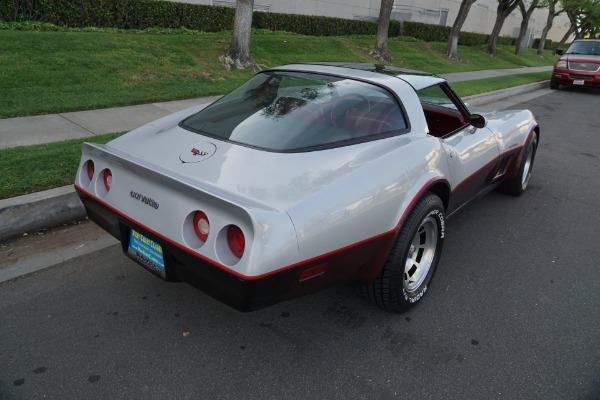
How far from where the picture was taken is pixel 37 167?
13.8 ft

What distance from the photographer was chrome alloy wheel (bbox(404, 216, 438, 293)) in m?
2.92

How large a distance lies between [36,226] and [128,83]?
195 inches

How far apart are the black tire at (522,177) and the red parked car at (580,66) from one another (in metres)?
11.6

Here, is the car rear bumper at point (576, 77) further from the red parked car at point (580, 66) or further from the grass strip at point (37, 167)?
the grass strip at point (37, 167)

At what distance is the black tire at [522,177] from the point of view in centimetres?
473

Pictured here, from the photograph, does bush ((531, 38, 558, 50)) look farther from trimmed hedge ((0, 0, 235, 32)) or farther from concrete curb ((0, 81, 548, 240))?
concrete curb ((0, 81, 548, 240))

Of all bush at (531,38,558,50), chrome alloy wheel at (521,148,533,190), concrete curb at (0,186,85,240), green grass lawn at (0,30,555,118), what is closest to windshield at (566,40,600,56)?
green grass lawn at (0,30,555,118)

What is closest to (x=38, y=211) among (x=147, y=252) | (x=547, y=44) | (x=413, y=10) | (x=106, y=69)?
(x=147, y=252)

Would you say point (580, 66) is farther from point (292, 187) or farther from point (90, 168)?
point (90, 168)

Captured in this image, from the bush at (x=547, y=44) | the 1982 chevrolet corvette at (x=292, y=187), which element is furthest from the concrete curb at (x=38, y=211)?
the bush at (x=547, y=44)

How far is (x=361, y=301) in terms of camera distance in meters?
3.00

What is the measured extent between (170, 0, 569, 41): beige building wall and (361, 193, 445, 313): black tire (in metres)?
15.4

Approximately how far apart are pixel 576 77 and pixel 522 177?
12.1m

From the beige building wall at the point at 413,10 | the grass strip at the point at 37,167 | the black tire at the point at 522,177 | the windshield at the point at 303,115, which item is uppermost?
the beige building wall at the point at 413,10
